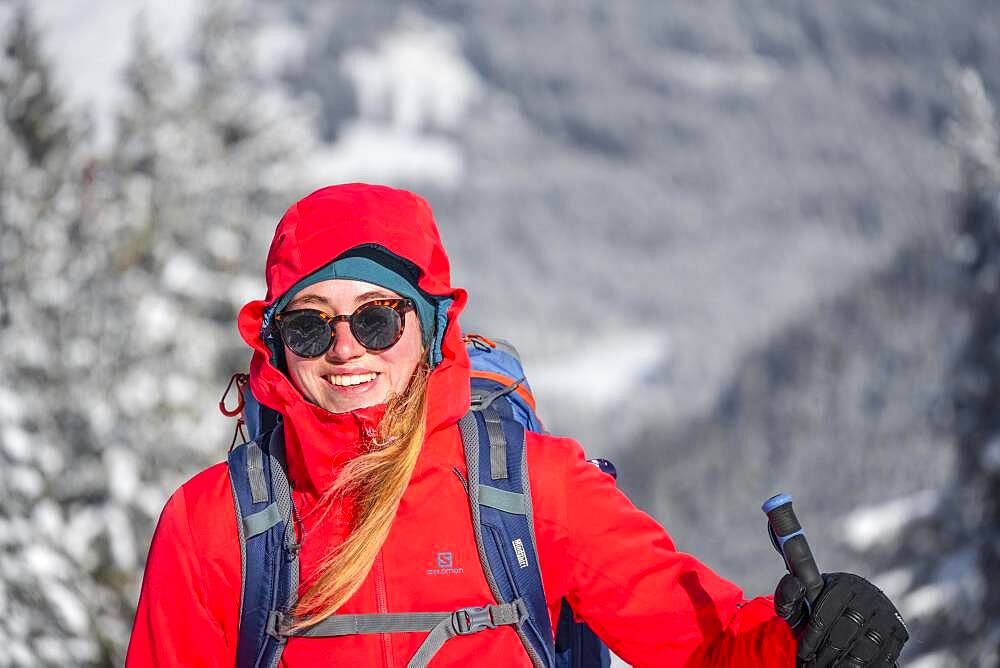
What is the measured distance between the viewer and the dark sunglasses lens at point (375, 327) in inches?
88.6

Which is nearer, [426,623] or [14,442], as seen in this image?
[426,623]

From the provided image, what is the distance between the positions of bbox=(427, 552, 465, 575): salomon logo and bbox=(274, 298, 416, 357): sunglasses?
1.73 ft

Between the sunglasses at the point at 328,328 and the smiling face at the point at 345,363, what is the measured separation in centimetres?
2

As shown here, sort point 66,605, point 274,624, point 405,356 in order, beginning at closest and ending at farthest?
point 274,624 < point 405,356 < point 66,605

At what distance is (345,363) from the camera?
2264 mm

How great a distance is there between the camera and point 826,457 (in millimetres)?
54000

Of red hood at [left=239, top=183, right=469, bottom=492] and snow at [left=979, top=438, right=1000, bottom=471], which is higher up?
snow at [left=979, top=438, right=1000, bottom=471]

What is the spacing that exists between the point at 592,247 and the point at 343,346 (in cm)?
14874

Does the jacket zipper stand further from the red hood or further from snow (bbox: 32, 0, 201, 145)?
snow (bbox: 32, 0, 201, 145)

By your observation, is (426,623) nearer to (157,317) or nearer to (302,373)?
(302,373)

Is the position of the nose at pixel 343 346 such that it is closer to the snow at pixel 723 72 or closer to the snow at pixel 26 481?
the snow at pixel 26 481

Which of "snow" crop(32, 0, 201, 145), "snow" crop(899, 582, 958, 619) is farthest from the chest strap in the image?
"snow" crop(32, 0, 201, 145)

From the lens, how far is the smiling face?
2.27 m

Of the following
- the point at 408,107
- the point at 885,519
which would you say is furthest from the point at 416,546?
the point at 408,107
